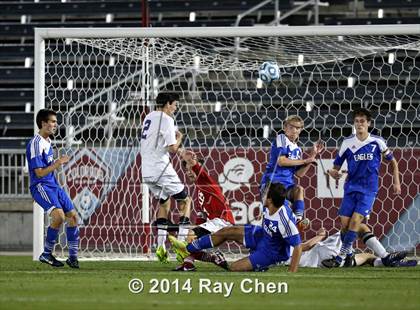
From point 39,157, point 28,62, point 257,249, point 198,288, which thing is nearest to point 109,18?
point 28,62

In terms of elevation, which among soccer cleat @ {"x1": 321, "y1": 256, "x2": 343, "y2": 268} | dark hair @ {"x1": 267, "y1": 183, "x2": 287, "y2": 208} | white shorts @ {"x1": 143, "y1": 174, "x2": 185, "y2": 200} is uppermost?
dark hair @ {"x1": 267, "y1": 183, "x2": 287, "y2": 208}

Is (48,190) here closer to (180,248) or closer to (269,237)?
(180,248)

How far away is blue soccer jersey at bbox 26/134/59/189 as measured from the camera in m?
13.5

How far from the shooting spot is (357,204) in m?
13.7

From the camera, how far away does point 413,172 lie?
54.4ft

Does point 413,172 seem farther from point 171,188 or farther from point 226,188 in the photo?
point 171,188

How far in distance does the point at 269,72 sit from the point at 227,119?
2.69m

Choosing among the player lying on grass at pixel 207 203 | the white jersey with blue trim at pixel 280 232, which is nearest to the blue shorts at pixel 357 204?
the player lying on grass at pixel 207 203

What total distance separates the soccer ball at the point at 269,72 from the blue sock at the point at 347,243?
8.24ft

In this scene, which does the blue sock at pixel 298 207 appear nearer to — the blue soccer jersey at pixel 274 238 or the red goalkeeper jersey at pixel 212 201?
the red goalkeeper jersey at pixel 212 201

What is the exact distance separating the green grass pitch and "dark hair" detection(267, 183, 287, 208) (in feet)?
2.29

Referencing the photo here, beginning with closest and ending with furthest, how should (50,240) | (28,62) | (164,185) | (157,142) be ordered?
(50,240) → (157,142) → (164,185) → (28,62)

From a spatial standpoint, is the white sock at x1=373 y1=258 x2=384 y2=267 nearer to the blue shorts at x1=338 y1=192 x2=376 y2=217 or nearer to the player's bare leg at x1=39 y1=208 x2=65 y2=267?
the blue shorts at x1=338 y1=192 x2=376 y2=217

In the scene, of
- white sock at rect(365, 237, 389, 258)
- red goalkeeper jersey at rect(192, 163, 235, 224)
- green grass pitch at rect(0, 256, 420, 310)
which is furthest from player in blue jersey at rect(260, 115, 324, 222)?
green grass pitch at rect(0, 256, 420, 310)
